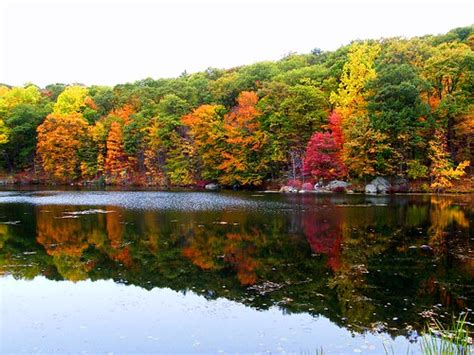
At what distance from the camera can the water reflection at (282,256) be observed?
392 inches

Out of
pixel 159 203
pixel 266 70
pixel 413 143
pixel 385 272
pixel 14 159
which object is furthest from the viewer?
pixel 14 159

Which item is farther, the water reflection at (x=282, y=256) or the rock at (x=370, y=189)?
the rock at (x=370, y=189)

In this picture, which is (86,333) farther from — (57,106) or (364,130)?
(57,106)

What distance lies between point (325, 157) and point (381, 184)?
5.43 metres

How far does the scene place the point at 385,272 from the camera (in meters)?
12.2

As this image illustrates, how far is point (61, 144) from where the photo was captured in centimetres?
5806

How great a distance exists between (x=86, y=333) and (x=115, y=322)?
0.72 meters

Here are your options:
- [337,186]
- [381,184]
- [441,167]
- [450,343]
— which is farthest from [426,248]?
[337,186]

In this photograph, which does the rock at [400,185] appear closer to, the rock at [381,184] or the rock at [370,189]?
the rock at [381,184]

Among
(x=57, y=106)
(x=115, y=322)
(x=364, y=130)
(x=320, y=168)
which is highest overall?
(x=57, y=106)

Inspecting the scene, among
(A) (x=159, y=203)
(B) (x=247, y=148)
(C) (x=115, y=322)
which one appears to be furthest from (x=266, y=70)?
(C) (x=115, y=322)

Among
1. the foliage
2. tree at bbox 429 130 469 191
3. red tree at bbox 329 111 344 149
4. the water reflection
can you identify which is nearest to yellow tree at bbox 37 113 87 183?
the water reflection

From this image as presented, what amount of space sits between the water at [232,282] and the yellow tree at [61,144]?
3762 cm

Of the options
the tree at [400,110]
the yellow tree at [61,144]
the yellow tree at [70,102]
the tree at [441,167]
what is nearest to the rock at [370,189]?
the tree at [400,110]
